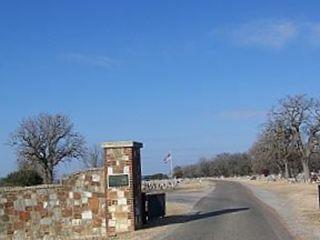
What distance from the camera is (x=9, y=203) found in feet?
A: 78.6

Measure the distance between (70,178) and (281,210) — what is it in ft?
37.9

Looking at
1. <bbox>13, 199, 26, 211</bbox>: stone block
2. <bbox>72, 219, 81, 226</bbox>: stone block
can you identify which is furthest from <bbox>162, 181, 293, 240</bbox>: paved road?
<bbox>13, 199, 26, 211</bbox>: stone block

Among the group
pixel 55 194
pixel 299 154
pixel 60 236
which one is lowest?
pixel 60 236

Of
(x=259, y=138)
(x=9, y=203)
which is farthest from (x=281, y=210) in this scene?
(x=259, y=138)

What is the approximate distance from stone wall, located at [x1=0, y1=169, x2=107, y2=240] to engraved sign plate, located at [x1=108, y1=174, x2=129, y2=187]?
317 mm

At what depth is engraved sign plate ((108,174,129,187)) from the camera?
77.1 feet

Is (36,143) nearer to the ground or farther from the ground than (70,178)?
farther from the ground

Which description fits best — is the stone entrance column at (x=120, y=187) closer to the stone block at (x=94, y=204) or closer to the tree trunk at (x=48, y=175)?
the stone block at (x=94, y=204)

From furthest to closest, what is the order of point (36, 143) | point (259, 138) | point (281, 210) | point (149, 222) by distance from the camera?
point (259, 138)
point (36, 143)
point (281, 210)
point (149, 222)

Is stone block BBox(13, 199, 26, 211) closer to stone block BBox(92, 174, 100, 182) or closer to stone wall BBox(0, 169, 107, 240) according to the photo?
stone wall BBox(0, 169, 107, 240)

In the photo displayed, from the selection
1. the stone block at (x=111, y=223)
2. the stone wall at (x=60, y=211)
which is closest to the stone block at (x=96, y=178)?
the stone wall at (x=60, y=211)

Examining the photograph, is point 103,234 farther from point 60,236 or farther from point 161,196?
point 161,196

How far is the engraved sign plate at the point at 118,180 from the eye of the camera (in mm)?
23500

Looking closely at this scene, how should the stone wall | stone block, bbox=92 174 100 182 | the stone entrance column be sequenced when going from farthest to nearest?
stone block, bbox=92 174 100 182 < the stone wall < the stone entrance column
